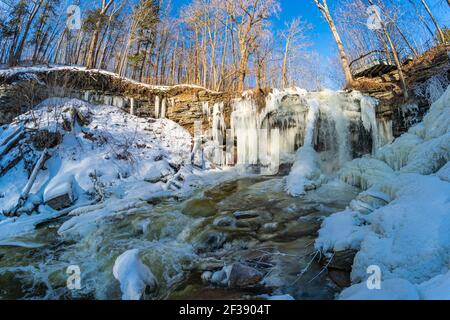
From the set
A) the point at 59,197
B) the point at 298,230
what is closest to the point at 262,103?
the point at 298,230

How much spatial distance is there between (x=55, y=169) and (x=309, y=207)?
282 inches

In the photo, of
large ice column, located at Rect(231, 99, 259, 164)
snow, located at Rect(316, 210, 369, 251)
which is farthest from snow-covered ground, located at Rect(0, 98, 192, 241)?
snow, located at Rect(316, 210, 369, 251)

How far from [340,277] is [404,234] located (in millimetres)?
821

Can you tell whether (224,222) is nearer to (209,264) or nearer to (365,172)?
(209,264)

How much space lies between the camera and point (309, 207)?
5.40m

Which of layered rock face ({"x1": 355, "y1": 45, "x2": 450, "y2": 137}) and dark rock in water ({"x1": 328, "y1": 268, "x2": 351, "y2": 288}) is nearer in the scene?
dark rock in water ({"x1": 328, "y1": 268, "x2": 351, "y2": 288})

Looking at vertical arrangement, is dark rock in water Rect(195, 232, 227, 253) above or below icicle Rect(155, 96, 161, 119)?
below

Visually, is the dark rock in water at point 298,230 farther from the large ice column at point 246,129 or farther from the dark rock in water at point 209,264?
the large ice column at point 246,129

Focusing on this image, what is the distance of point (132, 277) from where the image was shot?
114 inches

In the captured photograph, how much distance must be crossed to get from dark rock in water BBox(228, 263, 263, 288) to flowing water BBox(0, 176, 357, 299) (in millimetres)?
92

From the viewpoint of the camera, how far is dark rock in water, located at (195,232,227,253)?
407cm

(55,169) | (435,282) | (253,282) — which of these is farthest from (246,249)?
(55,169)

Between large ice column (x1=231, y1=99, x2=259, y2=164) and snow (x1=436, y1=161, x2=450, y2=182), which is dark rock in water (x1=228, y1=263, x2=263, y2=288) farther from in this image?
large ice column (x1=231, y1=99, x2=259, y2=164)
